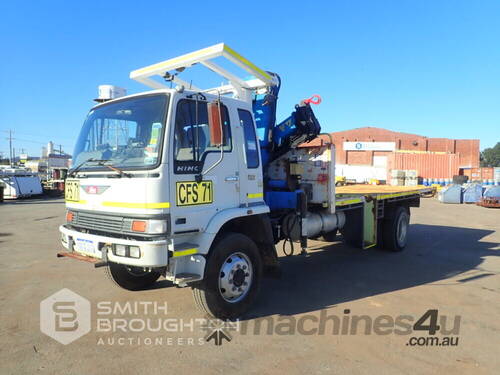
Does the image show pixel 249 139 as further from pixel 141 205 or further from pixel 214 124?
pixel 141 205

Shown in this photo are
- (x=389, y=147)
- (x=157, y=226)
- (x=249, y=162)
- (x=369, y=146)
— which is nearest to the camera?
(x=157, y=226)

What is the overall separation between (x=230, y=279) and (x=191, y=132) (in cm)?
173

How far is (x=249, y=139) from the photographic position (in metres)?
4.43

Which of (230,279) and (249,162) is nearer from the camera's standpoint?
(230,279)

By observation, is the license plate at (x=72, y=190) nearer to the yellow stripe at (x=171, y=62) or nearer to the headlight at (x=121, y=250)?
the headlight at (x=121, y=250)

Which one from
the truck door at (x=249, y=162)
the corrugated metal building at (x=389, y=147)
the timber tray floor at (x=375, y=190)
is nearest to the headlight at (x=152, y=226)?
the truck door at (x=249, y=162)

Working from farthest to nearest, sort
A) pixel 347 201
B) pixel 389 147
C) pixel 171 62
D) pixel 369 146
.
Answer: pixel 389 147 → pixel 369 146 → pixel 347 201 → pixel 171 62

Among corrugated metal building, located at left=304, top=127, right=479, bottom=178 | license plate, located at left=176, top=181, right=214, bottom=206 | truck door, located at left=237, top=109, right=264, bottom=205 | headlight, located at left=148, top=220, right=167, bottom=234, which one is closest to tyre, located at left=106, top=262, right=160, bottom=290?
headlight, located at left=148, top=220, right=167, bottom=234

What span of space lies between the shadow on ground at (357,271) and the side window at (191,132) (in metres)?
2.09

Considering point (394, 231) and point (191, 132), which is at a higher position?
point (191, 132)

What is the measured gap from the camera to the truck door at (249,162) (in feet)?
14.0

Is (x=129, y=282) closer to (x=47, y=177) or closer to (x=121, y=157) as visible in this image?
(x=121, y=157)

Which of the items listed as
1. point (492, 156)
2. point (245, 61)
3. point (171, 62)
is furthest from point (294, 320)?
point (492, 156)

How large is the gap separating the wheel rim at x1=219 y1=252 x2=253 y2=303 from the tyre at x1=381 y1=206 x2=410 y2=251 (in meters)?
4.67
